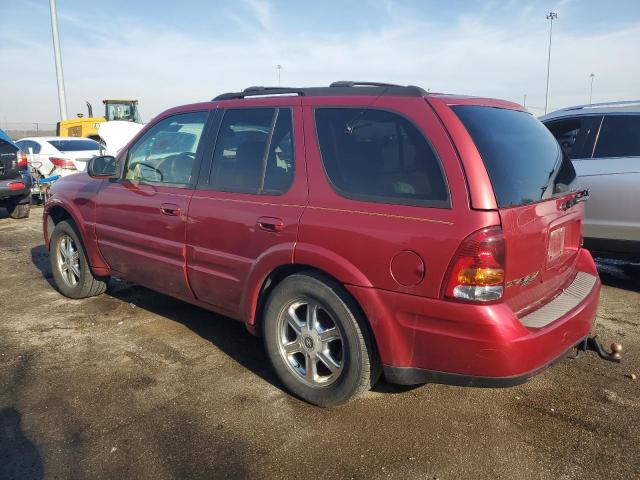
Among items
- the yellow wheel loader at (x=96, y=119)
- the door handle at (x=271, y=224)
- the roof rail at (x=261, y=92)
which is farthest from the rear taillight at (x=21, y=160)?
the yellow wheel loader at (x=96, y=119)

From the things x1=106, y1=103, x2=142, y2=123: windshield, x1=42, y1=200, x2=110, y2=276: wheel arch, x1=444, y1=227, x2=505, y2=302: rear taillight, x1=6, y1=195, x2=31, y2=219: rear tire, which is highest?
x1=106, y1=103, x2=142, y2=123: windshield

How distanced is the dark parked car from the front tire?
26.7 ft

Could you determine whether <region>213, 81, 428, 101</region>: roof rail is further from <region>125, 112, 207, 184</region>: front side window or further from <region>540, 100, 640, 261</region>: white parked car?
<region>540, 100, 640, 261</region>: white parked car

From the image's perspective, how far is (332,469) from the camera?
101 inches

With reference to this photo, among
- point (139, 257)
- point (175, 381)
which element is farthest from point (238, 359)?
point (139, 257)

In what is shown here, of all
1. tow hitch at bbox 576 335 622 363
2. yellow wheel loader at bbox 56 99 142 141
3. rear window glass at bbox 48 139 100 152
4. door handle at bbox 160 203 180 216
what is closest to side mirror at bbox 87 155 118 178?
door handle at bbox 160 203 180 216

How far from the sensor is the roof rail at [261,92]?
133 inches

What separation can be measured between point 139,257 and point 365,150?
2.18 m

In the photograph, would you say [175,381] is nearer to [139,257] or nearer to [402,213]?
[139,257]

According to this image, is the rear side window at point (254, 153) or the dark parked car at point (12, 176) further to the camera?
the dark parked car at point (12, 176)

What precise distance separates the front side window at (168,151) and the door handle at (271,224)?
85 cm

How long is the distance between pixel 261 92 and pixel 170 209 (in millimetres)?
1046

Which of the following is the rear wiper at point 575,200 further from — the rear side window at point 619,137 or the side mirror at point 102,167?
the side mirror at point 102,167

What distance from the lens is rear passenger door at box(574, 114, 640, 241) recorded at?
496cm
